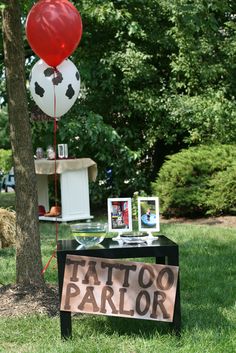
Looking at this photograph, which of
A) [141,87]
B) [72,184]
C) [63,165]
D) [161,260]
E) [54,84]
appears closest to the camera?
[161,260]

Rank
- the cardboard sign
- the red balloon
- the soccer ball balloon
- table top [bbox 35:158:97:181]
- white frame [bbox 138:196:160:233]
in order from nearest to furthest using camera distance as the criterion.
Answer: the cardboard sign, white frame [bbox 138:196:160:233], the red balloon, the soccer ball balloon, table top [bbox 35:158:97:181]

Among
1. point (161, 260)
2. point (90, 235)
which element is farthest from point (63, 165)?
point (90, 235)

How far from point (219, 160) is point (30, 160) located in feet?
18.7

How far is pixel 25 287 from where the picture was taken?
457 centimetres

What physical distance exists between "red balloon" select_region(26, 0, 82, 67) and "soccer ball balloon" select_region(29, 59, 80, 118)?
0.89 metres

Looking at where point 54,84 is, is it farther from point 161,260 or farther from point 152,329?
point 152,329

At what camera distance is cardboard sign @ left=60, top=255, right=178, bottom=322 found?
370 centimetres

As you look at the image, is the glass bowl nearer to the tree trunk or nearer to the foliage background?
the tree trunk

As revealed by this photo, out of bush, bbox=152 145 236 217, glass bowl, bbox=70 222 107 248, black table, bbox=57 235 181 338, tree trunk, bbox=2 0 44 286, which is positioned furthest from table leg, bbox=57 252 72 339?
bush, bbox=152 145 236 217

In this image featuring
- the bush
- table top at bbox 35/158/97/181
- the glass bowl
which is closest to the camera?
the glass bowl

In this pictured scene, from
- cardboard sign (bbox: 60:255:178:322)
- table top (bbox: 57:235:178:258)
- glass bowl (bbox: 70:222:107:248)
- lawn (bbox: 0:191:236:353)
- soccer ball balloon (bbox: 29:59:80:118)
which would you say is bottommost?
lawn (bbox: 0:191:236:353)

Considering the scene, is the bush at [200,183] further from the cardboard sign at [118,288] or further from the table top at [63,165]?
the cardboard sign at [118,288]

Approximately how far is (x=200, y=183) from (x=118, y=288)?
246 inches

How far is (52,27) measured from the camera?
4.76 meters
